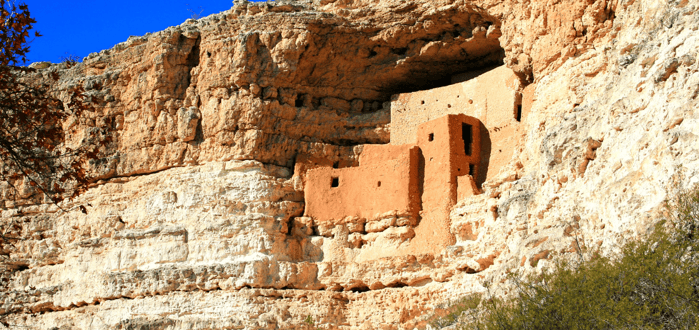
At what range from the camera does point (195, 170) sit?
2508 cm

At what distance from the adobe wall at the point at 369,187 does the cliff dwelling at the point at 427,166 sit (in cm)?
3

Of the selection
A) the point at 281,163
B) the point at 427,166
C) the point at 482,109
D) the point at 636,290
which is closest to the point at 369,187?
the point at 427,166

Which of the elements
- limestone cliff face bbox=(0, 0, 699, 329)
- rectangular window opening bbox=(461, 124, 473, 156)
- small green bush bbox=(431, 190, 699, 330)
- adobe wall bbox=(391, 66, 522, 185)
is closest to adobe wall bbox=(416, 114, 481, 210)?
rectangular window opening bbox=(461, 124, 473, 156)

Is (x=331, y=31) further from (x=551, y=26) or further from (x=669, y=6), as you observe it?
(x=669, y=6)

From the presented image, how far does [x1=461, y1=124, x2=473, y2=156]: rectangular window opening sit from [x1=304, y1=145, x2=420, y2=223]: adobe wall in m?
1.33

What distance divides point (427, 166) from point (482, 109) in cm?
218

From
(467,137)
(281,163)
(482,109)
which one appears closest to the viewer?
(467,137)

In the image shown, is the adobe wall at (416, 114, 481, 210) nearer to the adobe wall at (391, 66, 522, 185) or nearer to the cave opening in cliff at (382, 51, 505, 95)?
the adobe wall at (391, 66, 522, 185)

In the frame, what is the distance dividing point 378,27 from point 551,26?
627 centimetres

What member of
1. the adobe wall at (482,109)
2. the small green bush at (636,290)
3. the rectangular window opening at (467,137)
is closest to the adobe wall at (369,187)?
the adobe wall at (482,109)

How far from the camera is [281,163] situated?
2497 cm

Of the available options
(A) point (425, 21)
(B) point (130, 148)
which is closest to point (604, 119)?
(A) point (425, 21)

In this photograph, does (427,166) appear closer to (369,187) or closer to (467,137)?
(467,137)

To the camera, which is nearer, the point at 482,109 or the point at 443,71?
the point at 482,109
